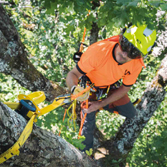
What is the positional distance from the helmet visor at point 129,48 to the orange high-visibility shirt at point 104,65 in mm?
223

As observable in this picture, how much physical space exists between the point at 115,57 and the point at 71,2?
99cm

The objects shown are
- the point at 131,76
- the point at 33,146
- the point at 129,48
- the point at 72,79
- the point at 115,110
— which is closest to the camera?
the point at 33,146

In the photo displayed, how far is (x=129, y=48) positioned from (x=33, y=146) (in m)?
1.74

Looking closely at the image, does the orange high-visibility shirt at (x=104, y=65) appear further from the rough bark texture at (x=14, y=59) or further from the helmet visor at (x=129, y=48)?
the rough bark texture at (x=14, y=59)

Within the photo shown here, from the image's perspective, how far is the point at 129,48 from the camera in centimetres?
221

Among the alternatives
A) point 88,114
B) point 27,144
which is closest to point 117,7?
point 27,144

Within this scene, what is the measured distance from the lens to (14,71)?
260cm

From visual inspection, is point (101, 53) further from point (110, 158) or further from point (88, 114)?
point (110, 158)

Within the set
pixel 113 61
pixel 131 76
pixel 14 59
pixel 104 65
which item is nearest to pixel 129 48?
pixel 113 61

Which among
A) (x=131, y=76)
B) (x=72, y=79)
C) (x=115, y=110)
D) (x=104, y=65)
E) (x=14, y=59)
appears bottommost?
(x=115, y=110)

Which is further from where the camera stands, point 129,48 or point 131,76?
point 131,76

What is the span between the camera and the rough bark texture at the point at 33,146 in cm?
86

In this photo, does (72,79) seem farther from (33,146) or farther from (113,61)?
(33,146)

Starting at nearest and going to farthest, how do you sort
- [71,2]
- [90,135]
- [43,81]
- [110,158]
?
[71,2], [43,81], [90,135], [110,158]
